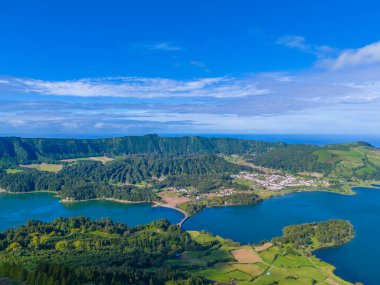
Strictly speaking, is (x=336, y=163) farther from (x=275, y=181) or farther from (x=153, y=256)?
(x=153, y=256)

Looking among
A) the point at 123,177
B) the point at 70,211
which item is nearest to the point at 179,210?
the point at 70,211

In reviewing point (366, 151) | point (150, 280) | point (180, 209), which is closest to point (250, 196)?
point (180, 209)

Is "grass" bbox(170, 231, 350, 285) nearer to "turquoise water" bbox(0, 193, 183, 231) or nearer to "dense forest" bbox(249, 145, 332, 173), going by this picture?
"turquoise water" bbox(0, 193, 183, 231)

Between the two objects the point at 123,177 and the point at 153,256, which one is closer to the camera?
the point at 153,256

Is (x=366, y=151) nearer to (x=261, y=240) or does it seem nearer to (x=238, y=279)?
(x=261, y=240)

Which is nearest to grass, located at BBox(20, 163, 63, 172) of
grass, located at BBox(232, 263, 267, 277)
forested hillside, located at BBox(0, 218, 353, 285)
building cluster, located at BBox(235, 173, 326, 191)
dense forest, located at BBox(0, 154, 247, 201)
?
dense forest, located at BBox(0, 154, 247, 201)
